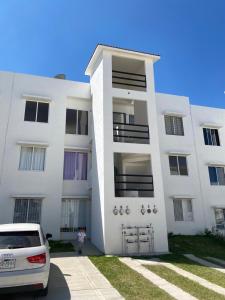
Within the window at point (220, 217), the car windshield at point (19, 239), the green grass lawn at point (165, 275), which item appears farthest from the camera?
the window at point (220, 217)

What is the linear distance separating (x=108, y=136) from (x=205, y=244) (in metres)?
8.49

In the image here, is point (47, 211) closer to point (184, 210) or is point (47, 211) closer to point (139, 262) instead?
point (139, 262)

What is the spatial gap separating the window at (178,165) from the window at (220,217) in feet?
11.7

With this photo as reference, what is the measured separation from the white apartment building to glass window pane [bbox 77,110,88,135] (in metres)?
0.07

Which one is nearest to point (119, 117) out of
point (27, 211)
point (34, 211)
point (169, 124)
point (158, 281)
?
point (169, 124)

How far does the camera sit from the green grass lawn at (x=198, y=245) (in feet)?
40.2

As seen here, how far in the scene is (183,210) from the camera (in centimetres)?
1623

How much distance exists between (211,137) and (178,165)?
4181 mm

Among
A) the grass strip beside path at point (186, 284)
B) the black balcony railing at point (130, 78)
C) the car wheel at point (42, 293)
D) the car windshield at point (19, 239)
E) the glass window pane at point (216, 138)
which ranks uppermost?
the black balcony railing at point (130, 78)

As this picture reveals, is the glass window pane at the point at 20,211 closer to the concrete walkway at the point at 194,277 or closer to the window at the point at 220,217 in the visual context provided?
the concrete walkway at the point at 194,277

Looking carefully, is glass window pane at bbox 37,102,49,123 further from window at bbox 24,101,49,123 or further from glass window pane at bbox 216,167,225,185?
glass window pane at bbox 216,167,225,185

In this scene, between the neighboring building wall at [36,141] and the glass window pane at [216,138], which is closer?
the neighboring building wall at [36,141]

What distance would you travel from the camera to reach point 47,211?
1356 centimetres

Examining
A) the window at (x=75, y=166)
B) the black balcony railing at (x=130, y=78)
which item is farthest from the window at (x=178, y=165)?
the window at (x=75, y=166)
